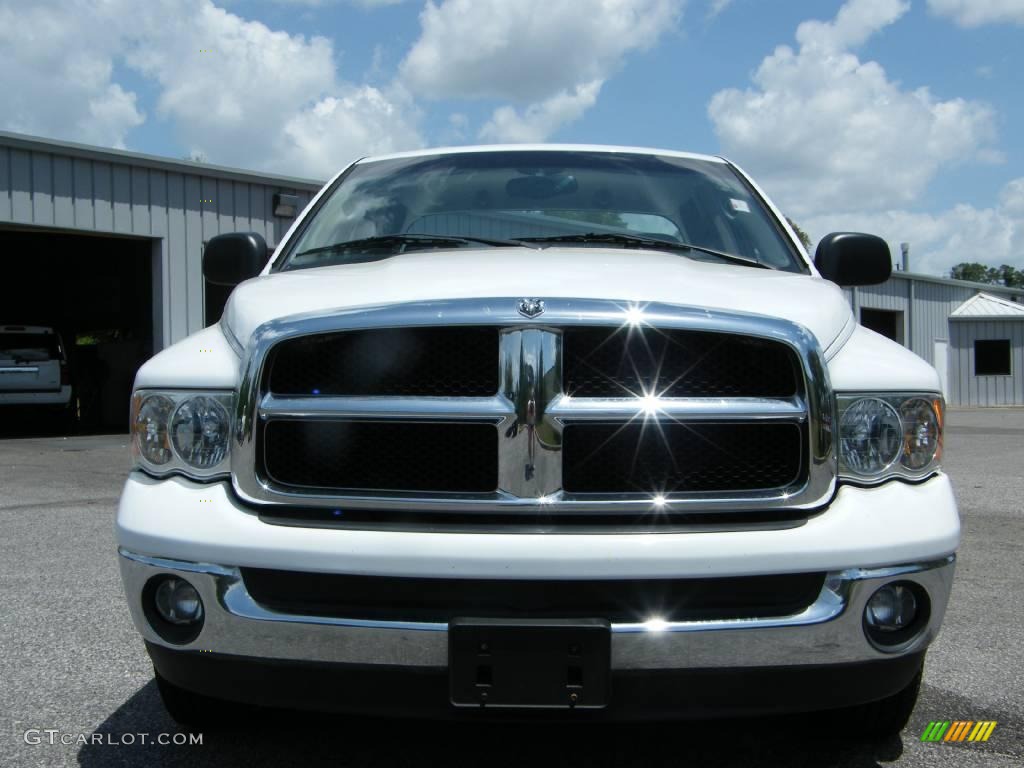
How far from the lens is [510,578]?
2098 mm

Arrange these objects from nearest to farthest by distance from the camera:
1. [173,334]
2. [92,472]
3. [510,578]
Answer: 1. [510,578]
2. [92,472]
3. [173,334]

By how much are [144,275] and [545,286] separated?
85.6 feet

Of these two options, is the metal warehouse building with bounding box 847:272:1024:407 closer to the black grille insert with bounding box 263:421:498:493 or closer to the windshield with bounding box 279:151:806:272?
the windshield with bounding box 279:151:806:272

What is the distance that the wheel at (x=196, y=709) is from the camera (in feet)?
8.87

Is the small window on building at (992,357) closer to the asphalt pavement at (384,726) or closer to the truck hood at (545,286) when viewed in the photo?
the asphalt pavement at (384,726)

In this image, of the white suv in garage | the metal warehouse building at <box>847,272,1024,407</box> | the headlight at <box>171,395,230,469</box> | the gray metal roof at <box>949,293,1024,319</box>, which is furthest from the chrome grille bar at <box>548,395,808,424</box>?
the gray metal roof at <box>949,293,1024,319</box>

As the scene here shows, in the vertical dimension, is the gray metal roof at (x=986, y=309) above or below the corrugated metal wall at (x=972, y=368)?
above

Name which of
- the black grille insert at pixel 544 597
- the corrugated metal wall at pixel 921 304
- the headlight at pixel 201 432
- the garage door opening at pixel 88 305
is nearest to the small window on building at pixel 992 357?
the corrugated metal wall at pixel 921 304

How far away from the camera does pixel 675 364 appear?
2.28 m

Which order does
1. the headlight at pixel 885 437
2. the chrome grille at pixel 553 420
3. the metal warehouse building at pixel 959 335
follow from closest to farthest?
the chrome grille at pixel 553 420 < the headlight at pixel 885 437 < the metal warehouse building at pixel 959 335

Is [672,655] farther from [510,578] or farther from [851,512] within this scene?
[851,512]

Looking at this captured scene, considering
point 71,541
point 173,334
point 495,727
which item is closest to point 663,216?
point 495,727

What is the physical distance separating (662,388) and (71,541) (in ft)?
16.5

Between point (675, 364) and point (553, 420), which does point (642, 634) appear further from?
point (675, 364)
